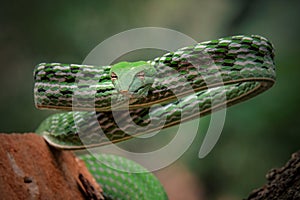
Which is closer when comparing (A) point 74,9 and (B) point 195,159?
(A) point 74,9

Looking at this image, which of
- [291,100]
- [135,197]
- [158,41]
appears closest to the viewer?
[135,197]

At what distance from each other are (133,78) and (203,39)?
1.63 metres

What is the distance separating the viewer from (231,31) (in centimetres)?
278

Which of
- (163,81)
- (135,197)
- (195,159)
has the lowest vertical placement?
(195,159)

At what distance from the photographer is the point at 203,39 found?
2.70 meters

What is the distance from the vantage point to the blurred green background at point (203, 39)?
2.52 m

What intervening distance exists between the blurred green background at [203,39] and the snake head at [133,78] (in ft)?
4.57

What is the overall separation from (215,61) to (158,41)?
98 centimetres

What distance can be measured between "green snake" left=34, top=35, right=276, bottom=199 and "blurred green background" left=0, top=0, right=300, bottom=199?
44.3 inches

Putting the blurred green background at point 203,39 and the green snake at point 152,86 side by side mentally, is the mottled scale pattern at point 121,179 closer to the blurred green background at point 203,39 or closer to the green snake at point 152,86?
the green snake at point 152,86

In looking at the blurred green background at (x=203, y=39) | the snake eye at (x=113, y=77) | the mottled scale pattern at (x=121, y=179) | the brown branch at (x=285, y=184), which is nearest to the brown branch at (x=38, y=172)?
the mottled scale pattern at (x=121, y=179)

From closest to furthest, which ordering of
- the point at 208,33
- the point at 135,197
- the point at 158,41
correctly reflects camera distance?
the point at 135,197 < the point at 158,41 < the point at 208,33

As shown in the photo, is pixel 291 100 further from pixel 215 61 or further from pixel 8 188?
pixel 8 188

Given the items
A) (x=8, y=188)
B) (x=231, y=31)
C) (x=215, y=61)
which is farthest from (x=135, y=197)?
(x=231, y=31)
